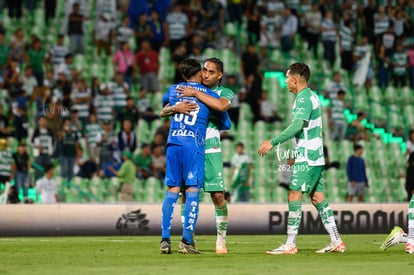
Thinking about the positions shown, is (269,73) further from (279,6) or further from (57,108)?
(57,108)

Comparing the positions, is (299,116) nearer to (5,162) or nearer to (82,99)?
(5,162)

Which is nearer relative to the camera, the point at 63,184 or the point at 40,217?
the point at 40,217

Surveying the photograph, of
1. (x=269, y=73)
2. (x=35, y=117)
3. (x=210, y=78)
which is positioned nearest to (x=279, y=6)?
(x=269, y=73)

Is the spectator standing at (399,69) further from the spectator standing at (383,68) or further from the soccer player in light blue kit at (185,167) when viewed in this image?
the soccer player in light blue kit at (185,167)

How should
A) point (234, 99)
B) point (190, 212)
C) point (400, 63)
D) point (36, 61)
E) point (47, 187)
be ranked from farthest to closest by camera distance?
point (400, 63), point (234, 99), point (36, 61), point (47, 187), point (190, 212)

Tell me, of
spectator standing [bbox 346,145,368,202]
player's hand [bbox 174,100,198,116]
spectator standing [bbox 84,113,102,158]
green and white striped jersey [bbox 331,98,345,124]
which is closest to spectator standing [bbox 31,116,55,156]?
spectator standing [bbox 84,113,102,158]

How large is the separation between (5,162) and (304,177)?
12.2 m

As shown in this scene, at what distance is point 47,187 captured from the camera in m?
23.8

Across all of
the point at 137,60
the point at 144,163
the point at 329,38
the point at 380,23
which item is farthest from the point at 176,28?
the point at 380,23

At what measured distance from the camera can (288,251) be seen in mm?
13758

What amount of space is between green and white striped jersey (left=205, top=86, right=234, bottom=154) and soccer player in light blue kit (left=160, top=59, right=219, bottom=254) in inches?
16.2

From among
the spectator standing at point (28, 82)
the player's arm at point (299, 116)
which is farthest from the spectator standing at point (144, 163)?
the player's arm at point (299, 116)

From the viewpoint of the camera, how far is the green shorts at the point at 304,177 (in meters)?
13.9

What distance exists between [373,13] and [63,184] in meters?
14.0
